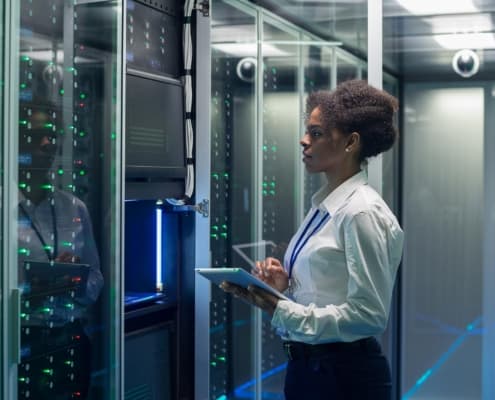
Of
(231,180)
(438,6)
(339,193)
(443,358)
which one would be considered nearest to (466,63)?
(438,6)

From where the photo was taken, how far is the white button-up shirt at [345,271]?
85.9 inches

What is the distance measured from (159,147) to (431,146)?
2.54m

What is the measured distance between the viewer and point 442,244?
17.7 ft

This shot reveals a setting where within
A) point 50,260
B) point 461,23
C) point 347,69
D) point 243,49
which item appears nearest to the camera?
point 50,260

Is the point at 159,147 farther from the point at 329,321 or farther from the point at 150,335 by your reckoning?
the point at 329,321

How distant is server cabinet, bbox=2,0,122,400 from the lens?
2.50 metres

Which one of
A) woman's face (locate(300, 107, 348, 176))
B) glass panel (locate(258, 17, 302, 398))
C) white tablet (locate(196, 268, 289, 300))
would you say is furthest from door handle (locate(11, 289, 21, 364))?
glass panel (locate(258, 17, 302, 398))

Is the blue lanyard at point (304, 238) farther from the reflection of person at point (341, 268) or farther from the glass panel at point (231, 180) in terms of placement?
the glass panel at point (231, 180)

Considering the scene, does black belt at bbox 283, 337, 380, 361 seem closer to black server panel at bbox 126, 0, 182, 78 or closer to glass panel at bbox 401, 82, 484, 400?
black server panel at bbox 126, 0, 182, 78

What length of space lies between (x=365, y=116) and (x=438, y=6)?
6.15ft

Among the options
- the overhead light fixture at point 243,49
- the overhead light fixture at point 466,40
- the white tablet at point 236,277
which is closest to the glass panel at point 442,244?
the overhead light fixture at point 466,40

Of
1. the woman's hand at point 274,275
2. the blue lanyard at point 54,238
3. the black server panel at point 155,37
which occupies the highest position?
the black server panel at point 155,37

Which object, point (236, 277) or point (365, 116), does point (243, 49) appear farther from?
point (236, 277)

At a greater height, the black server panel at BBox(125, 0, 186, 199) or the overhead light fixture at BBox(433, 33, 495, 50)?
the overhead light fixture at BBox(433, 33, 495, 50)
